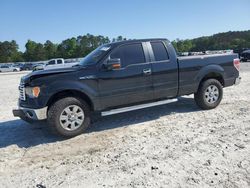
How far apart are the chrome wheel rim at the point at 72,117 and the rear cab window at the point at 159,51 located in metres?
2.27

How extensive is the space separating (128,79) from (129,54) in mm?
600

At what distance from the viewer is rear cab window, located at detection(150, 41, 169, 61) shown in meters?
6.99

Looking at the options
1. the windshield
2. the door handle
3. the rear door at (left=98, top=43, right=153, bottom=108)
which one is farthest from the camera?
the door handle

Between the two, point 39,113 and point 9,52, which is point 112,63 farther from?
point 9,52

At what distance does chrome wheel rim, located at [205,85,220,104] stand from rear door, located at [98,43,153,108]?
1.72 meters

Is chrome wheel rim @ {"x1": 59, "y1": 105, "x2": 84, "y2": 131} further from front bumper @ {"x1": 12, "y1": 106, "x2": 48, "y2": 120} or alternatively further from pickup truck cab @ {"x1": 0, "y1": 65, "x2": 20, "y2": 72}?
pickup truck cab @ {"x1": 0, "y1": 65, "x2": 20, "y2": 72}

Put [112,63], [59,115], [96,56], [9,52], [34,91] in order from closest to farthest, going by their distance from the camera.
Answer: [34,91], [59,115], [112,63], [96,56], [9,52]

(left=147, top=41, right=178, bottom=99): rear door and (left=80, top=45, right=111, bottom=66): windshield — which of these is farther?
(left=147, top=41, right=178, bottom=99): rear door

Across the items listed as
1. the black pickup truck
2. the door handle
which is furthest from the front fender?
the door handle

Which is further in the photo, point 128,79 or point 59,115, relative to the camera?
point 128,79

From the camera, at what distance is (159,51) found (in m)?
7.06

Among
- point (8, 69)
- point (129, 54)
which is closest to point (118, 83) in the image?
point (129, 54)

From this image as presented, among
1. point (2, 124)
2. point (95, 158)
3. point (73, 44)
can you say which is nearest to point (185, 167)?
point (95, 158)

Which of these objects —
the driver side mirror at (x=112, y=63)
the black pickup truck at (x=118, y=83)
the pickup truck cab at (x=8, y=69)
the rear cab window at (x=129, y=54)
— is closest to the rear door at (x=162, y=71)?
the black pickup truck at (x=118, y=83)
